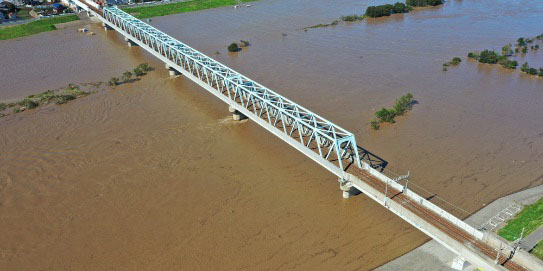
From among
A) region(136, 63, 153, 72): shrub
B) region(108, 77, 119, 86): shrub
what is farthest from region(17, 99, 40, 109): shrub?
region(136, 63, 153, 72): shrub

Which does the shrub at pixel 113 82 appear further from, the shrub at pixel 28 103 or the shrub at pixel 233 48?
the shrub at pixel 233 48

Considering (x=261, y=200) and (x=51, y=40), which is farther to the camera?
(x=51, y=40)

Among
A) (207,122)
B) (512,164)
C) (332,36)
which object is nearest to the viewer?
(512,164)

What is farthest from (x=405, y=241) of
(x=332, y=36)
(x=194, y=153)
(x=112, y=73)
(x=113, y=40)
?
(x=113, y=40)

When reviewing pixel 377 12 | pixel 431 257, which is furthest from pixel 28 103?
pixel 377 12

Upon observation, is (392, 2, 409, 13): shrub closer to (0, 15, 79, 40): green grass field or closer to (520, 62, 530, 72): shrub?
(520, 62, 530, 72): shrub

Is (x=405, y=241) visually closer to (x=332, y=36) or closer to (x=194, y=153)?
(x=194, y=153)
